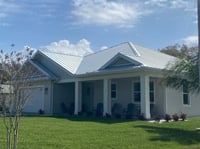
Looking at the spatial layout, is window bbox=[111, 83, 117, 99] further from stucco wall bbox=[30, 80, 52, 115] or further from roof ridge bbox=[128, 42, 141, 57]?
stucco wall bbox=[30, 80, 52, 115]

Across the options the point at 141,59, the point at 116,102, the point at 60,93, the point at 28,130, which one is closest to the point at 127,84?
the point at 116,102

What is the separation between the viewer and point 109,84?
77.9ft

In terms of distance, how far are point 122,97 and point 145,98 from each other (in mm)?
4431

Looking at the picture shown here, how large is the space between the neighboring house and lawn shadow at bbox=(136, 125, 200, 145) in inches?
171

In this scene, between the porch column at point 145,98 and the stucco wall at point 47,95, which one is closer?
the porch column at point 145,98

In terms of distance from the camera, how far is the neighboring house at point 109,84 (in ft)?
71.2

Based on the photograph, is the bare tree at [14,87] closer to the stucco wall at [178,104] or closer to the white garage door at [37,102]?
the stucco wall at [178,104]

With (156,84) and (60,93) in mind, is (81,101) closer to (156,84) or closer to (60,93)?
(60,93)

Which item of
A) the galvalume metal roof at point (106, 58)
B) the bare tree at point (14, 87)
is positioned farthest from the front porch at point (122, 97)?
the bare tree at point (14, 87)

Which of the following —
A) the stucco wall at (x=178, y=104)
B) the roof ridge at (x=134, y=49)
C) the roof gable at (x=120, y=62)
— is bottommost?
the stucco wall at (x=178, y=104)

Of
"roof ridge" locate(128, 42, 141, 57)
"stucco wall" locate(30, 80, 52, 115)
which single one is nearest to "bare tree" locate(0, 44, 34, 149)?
"roof ridge" locate(128, 42, 141, 57)

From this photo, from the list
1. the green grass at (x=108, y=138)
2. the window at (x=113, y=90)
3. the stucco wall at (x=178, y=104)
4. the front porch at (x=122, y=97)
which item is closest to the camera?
the green grass at (x=108, y=138)

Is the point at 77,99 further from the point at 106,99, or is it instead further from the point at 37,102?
the point at 37,102

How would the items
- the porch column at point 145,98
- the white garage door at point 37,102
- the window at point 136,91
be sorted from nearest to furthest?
the porch column at point 145,98 < the window at point 136,91 < the white garage door at point 37,102
